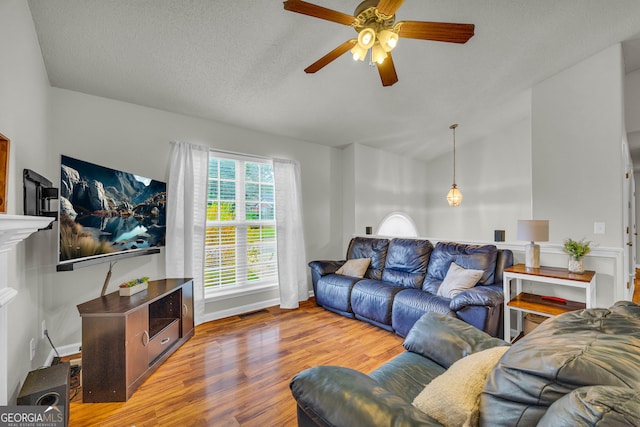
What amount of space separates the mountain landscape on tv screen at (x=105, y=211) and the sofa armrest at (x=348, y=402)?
6.97 feet

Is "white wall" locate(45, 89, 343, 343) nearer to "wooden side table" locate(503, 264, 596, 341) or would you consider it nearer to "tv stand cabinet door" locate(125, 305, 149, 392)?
"tv stand cabinet door" locate(125, 305, 149, 392)

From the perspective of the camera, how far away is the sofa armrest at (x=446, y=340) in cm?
149

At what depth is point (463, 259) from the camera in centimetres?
304

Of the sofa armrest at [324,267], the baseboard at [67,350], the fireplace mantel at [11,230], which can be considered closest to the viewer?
the fireplace mantel at [11,230]

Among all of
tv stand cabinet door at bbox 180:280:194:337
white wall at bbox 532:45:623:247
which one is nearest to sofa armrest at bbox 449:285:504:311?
white wall at bbox 532:45:623:247

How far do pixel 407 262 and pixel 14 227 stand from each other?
3462 mm

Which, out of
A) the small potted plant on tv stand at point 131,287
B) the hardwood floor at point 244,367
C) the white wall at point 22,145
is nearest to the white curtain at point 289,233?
the hardwood floor at point 244,367

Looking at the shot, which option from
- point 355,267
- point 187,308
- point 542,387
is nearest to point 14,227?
point 542,387

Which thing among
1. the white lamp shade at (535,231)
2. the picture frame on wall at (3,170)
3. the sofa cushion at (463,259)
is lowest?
the sofa cushion at (463,259)

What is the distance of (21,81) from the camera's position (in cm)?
175

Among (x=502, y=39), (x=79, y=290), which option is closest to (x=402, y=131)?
(x=502, y=39)

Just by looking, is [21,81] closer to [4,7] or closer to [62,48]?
[4,7]

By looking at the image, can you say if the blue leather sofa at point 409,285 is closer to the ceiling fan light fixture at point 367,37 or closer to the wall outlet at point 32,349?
the ceiling fan light fixture at point 367,37

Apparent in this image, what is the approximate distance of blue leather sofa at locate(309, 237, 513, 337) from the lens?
2.52m
